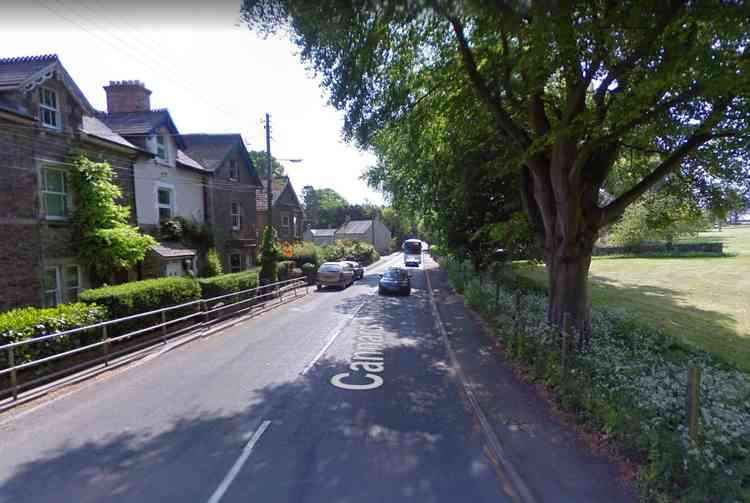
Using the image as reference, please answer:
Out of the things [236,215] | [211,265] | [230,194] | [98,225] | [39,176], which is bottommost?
[211,265]

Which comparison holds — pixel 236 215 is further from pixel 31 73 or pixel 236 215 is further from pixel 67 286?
pixel 31 73

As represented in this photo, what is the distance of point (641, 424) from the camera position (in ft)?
13.4

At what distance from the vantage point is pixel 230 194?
21.8 meters

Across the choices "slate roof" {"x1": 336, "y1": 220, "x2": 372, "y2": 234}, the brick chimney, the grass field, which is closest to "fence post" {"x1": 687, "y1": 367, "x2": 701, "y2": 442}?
the grass field

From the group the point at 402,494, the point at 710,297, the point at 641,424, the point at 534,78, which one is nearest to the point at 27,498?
the point at 402,494

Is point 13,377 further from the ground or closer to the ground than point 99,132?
closer to the ground

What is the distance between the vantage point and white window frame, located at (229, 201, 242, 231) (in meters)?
22.1

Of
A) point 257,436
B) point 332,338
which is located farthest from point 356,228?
point 257,436

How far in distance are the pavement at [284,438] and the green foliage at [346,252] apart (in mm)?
24966

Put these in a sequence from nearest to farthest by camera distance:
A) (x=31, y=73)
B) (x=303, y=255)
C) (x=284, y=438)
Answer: (x=284, y=438) < (x=31, y=73) < (x=303, y=255)

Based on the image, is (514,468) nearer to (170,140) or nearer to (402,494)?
(402,494)

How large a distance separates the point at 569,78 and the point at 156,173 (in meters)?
16.1

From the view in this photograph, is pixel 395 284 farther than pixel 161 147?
Yes

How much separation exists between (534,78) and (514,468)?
5905 mm
